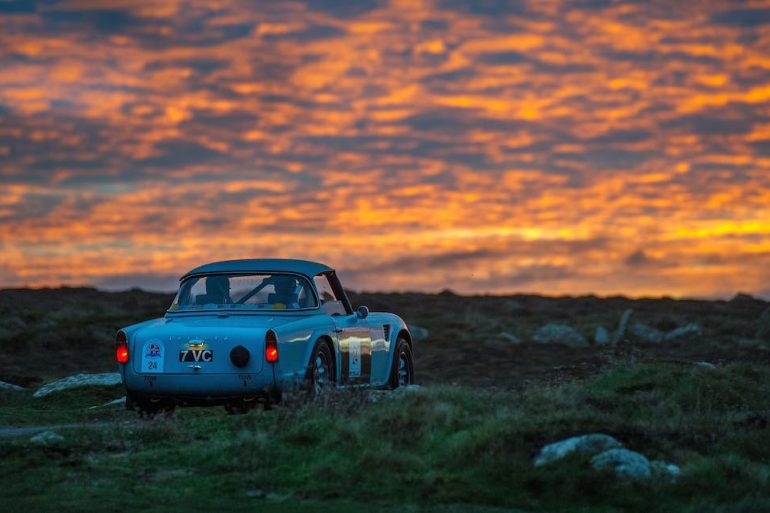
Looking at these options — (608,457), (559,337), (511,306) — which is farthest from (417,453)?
(511,306)

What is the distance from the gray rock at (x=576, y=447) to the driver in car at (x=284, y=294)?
5.12 meters

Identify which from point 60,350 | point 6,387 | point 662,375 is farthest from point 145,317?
point 662,375

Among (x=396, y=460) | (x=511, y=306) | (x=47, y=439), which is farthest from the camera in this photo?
(x=511, y=306)

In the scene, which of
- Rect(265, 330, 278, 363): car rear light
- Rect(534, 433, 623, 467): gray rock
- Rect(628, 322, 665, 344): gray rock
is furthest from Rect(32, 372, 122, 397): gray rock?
Rect(628, 322, 665, 344): gray rock

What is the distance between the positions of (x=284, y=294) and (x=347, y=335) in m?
1.18

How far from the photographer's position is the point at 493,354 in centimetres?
3356

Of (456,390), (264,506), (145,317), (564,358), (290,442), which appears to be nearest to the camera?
(264,506)

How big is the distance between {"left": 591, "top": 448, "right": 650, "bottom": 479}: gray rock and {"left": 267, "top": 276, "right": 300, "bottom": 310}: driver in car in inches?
223

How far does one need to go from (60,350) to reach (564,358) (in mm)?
13631

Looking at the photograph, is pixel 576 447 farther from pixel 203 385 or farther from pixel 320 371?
pixel 203 385

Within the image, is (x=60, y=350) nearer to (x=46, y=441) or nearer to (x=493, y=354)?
(x=493, y=354)

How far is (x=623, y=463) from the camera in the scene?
11758 mm

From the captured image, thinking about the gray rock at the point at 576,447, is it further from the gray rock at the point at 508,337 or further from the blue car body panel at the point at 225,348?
the gray rock at the point at 508,337

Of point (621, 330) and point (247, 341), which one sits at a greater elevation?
point (247, 341)
